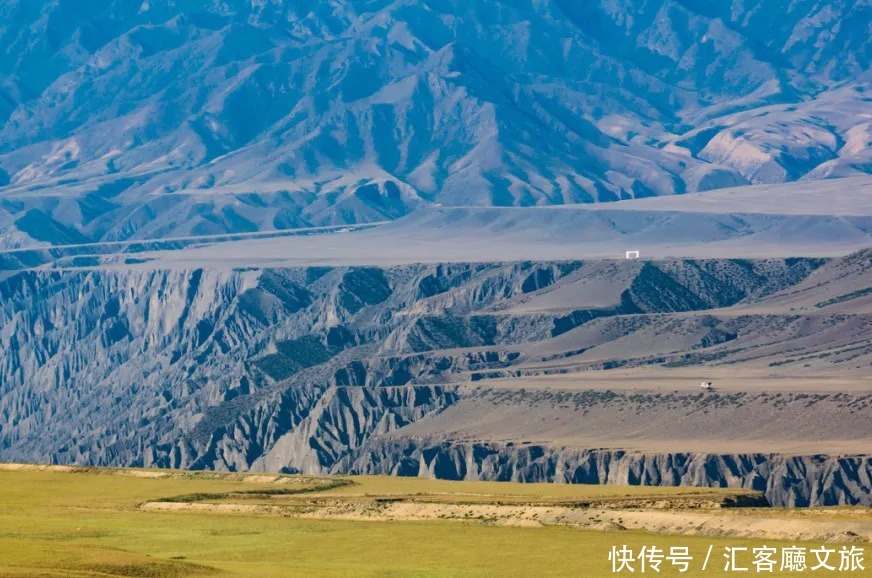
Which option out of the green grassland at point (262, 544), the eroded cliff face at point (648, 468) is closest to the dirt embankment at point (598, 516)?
the green grassland at point (262, 544)

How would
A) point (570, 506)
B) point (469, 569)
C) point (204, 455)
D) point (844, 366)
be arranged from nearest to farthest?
point (469, 569) → point (570, 506) → point (844, 366) → point (204, 455)

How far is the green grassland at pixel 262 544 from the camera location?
212 ft

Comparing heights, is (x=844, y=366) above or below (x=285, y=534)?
above

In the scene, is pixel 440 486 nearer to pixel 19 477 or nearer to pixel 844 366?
pixel 19 477

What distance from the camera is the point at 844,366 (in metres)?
177

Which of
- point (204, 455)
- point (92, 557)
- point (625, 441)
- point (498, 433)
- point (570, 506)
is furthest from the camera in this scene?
point (204, 455)

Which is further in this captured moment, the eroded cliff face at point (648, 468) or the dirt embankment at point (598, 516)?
the eroded cliff face at point (648, 468)

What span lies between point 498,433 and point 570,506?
73343 mm

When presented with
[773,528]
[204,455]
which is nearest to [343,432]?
[204,455]

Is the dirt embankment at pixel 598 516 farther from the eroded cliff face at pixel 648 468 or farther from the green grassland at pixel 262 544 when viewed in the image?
the eroded cliff face at pixel 648 468

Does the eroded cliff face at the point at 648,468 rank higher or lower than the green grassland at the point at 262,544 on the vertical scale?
higher

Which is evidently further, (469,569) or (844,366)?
(844,366)

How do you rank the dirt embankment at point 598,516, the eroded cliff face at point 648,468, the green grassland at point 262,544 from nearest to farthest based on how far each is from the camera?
1. the green grassland at point 262,544
2. the dirt embankment at point 598,516
3. the eroded cliff face at point 648,468

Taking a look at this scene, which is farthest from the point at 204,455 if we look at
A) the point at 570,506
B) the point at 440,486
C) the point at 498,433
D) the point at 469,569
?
the point at 469,569
